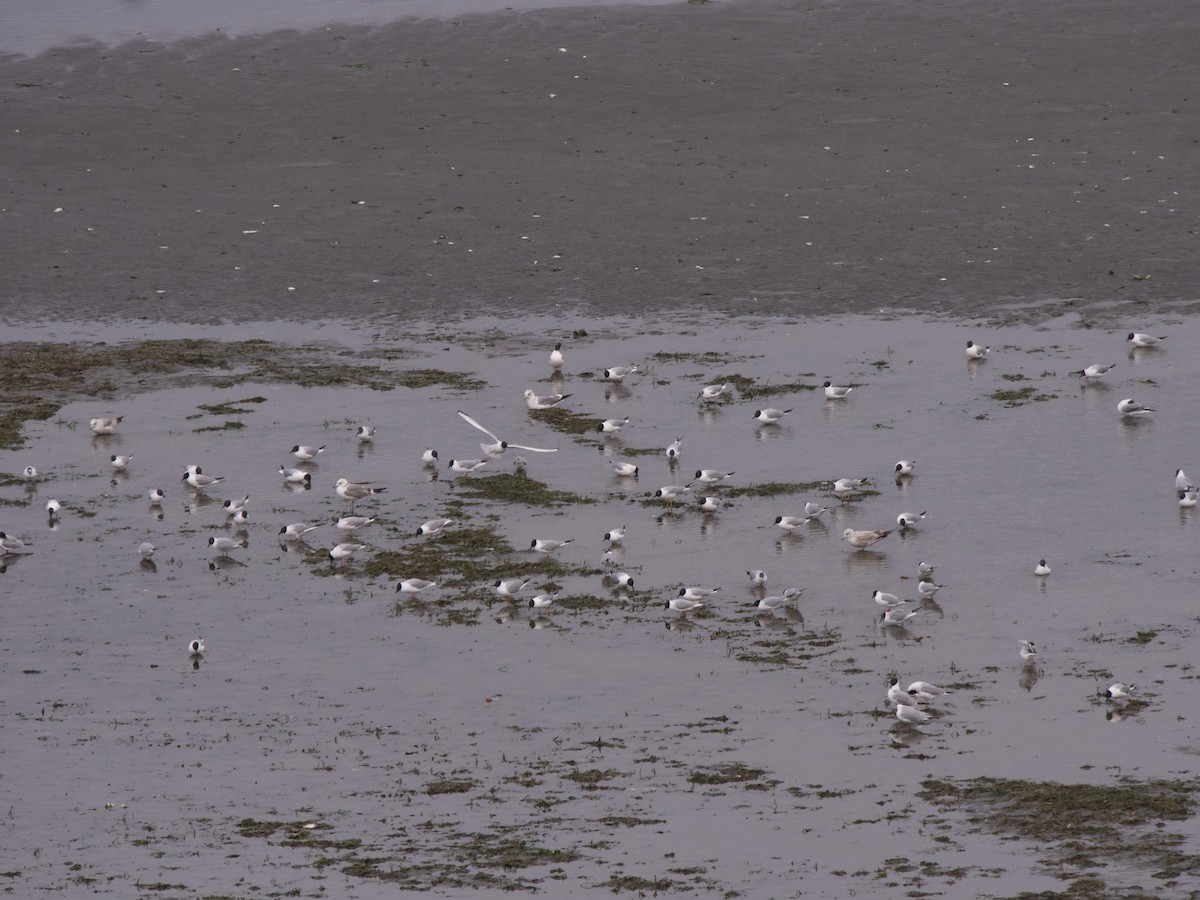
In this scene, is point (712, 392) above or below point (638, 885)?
above

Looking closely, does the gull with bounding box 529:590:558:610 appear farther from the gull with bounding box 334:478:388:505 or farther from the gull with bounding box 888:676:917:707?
the gull with bounding box 888:676:917:707

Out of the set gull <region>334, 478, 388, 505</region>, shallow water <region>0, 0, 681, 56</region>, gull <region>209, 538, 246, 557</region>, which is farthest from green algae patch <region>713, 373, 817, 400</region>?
shallow water <region>0, 0, 681, 56</region>

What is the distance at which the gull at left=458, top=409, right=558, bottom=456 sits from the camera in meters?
28.6

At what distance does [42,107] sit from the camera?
47.0 m

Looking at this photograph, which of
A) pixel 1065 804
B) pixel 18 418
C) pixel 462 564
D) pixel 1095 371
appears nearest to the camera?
pixel 1065 804

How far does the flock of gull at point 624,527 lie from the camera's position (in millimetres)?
21891

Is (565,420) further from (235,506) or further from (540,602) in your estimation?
(540,602)

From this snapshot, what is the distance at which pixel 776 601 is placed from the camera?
2241 centimetres

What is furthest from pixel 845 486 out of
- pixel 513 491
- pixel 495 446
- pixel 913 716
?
pixel 913 716

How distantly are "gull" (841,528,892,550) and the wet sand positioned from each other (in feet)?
36.4

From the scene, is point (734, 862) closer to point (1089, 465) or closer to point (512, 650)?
point (512, 650)

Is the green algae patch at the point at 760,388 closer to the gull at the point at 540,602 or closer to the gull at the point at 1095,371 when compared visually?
the gull at the point at 1095,371

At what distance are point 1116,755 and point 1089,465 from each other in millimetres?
10758

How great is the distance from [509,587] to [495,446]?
5.74 metres
